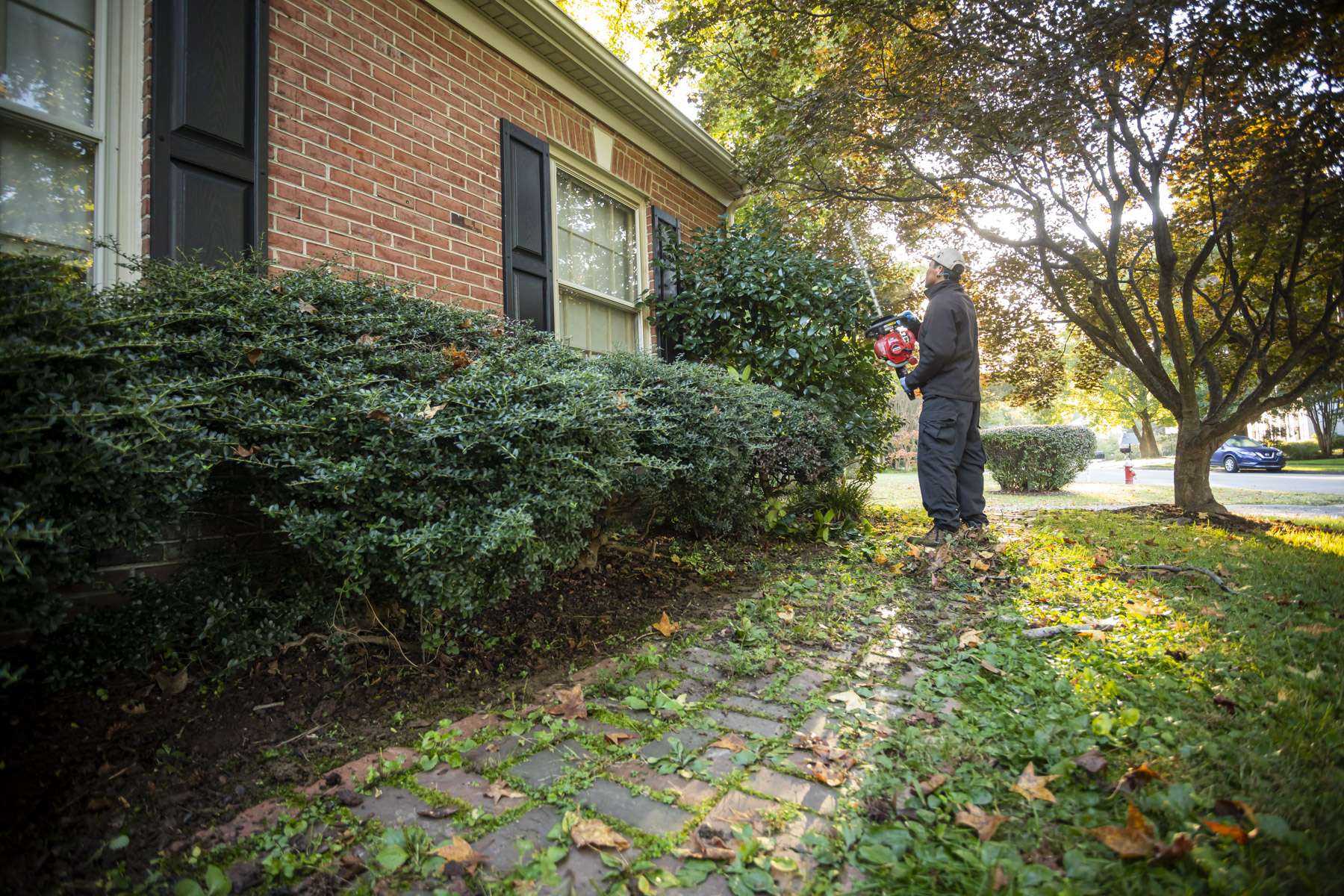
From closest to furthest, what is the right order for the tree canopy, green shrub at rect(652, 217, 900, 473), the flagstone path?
the flagstone path, the tree canopy, green shrub at rect(652, 217, 900, 473)

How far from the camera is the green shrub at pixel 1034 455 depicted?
10.4m

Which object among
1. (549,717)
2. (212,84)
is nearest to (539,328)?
(212,84)

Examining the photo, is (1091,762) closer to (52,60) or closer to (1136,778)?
(1136,778)

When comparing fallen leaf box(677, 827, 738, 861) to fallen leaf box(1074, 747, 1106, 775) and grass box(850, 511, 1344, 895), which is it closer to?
grass box(850, 511, 1344, 895)

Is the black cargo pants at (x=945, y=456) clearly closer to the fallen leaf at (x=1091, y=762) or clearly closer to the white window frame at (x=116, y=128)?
the fallen leaf at (x=1091, y=762)

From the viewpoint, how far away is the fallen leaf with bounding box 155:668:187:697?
2.02 m

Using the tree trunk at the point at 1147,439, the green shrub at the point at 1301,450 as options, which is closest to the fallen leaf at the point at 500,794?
the green shrub at the point at 1301,450

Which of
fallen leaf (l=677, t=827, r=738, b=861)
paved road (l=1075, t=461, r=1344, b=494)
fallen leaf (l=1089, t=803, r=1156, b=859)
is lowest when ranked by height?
fallen leaf (l=677, t=827, r=738, b=861)

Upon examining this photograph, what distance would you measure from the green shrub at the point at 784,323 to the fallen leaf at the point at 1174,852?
14.5ft

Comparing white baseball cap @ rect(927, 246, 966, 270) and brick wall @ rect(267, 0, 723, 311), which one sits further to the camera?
white baseball cap @ rect(927, 246, 966, 270)

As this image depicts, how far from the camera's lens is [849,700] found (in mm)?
2152

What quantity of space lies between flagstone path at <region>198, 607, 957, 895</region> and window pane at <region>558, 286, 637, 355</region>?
343 centimetres

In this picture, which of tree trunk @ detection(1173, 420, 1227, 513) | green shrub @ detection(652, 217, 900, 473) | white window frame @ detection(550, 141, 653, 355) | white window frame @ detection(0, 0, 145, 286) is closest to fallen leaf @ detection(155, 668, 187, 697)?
white window frame @ detection(0, 0, 145, 286)

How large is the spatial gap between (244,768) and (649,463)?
1.65 metres
